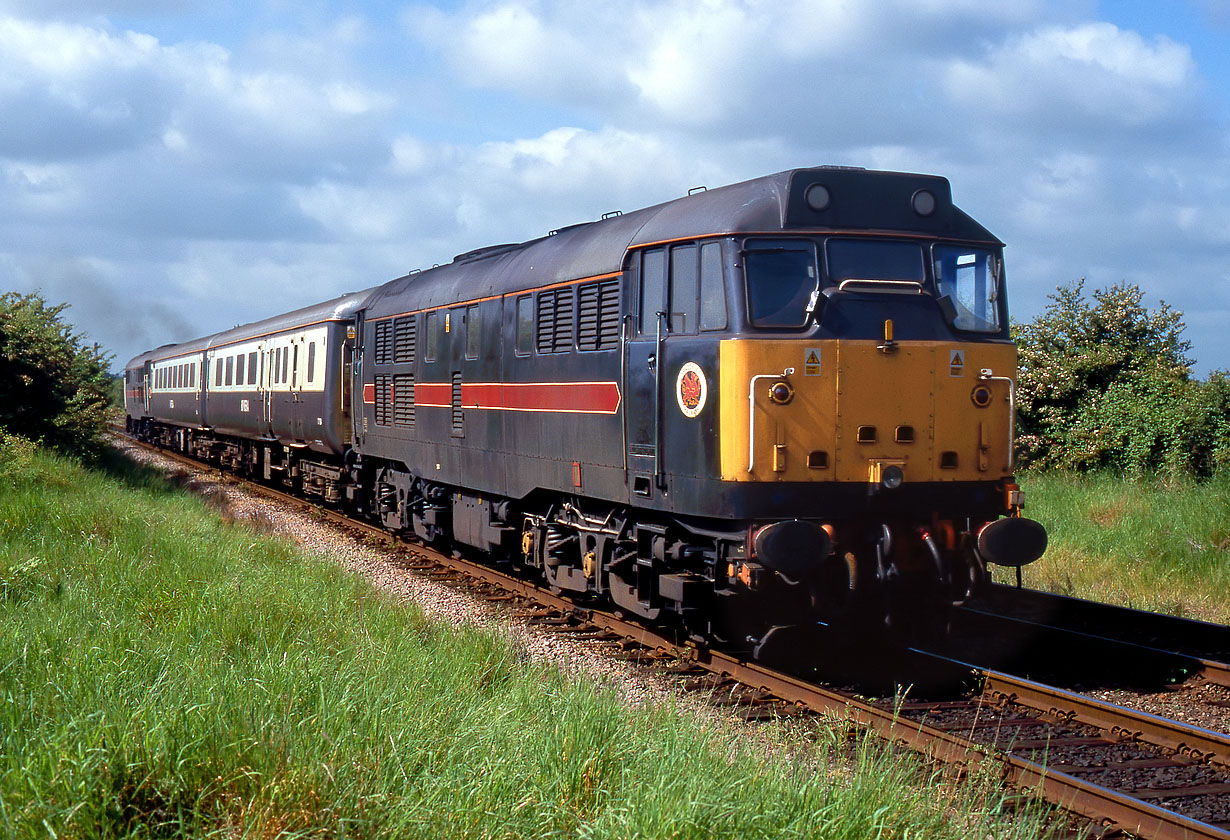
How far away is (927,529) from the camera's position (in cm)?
822

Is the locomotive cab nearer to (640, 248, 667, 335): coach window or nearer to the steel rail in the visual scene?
(640, 248, 667, 335): coach window

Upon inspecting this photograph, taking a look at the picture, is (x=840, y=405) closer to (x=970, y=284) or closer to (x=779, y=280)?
(x=779, y=280)

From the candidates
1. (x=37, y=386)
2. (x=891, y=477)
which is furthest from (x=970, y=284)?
(x=37, y=386)

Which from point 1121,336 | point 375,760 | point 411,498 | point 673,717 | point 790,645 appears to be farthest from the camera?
point 1121,336

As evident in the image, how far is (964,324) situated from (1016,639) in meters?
2.92

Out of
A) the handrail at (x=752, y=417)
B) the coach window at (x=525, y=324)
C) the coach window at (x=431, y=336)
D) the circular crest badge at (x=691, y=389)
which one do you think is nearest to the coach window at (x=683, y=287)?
the circular crest badge at (x=691, y=389)

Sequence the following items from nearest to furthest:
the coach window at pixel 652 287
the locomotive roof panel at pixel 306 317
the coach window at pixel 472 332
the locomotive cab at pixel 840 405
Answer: the locomotive cab at pixel 840 405 → the coach window at pixel 652 287 → the coach window at pixel 472 332 → the locomotive roof panel at pixel 306 317

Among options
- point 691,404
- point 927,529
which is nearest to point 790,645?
point 927,529

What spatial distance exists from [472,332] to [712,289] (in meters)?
4.80

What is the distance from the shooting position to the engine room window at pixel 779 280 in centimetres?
796

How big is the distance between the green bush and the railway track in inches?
453

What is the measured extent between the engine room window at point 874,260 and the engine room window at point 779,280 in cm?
18

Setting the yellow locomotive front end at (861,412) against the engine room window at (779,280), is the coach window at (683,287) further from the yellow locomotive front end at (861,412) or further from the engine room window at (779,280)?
the yellow locomotive front end at (861,412)

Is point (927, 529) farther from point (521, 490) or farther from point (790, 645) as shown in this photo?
Answer: point (521, 490)
